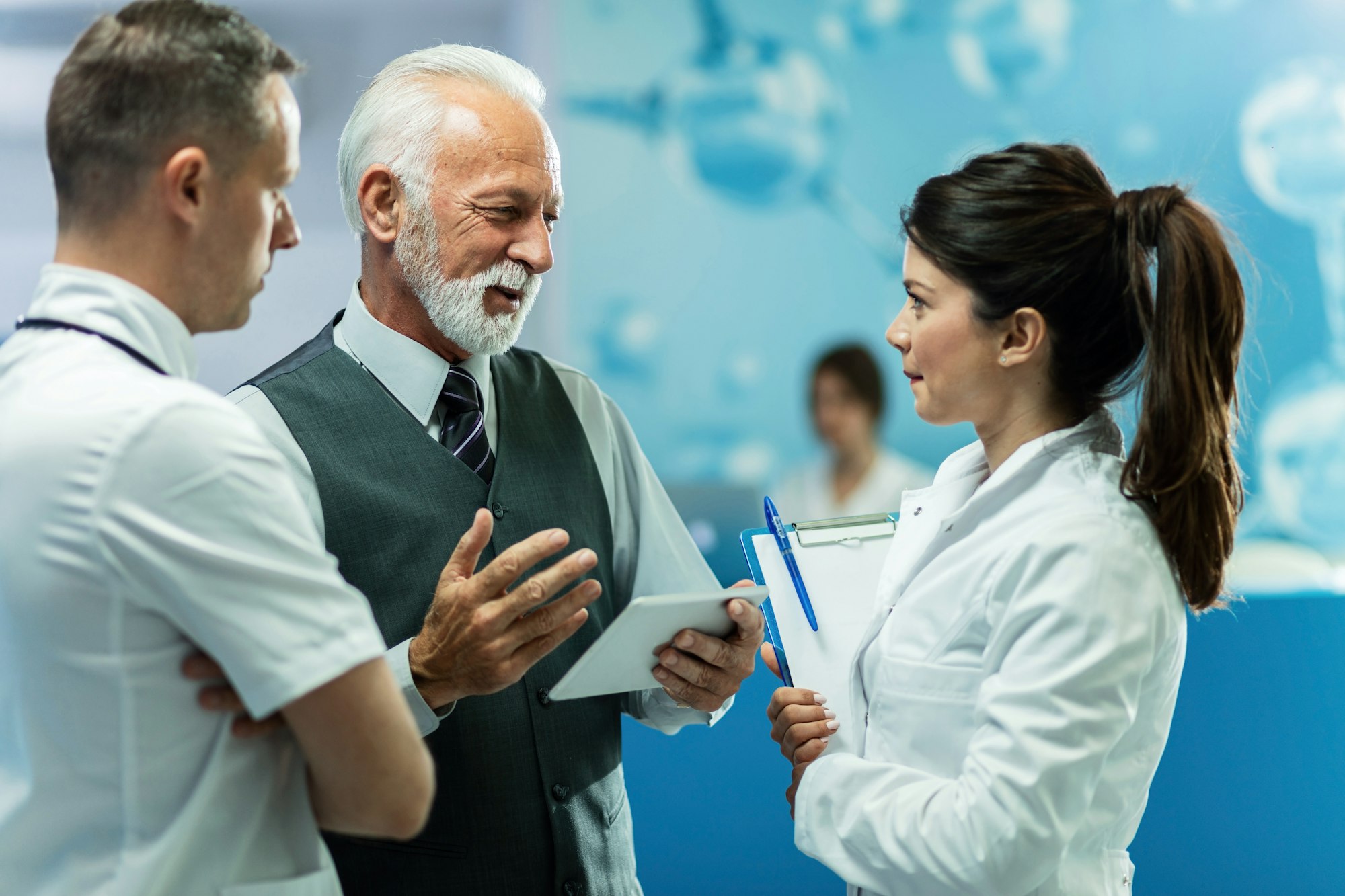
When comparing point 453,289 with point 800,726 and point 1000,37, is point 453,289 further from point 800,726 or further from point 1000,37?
point 1000,37

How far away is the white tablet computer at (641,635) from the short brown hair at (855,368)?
175 cm

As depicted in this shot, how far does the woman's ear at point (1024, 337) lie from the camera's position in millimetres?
1221

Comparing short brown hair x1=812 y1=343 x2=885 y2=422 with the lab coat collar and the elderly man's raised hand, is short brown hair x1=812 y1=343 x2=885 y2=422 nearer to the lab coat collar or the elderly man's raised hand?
the lab coat collar

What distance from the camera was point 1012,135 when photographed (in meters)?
3.07

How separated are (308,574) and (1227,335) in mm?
940

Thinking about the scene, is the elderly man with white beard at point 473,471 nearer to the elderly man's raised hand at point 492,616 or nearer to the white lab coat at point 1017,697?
the elderly man's raised hand at point 492,616

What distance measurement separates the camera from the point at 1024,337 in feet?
4.06

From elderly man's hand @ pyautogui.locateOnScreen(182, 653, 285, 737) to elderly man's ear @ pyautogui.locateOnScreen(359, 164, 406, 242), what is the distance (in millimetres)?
823

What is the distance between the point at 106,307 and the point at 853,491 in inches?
94.9

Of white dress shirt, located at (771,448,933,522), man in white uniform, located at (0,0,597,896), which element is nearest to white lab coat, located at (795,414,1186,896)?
man in white uniform, located at (0,0,597,896)

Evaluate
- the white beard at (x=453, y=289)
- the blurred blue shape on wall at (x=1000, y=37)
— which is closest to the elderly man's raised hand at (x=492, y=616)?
the white beard at (x=453, y=289)

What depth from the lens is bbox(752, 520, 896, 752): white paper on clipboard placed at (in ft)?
4.65

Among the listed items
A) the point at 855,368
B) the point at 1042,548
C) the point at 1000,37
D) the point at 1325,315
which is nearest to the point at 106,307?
the point at 1042,548

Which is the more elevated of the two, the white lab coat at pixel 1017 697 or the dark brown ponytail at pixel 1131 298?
the dark brown ponytail at pixel 1131 298
